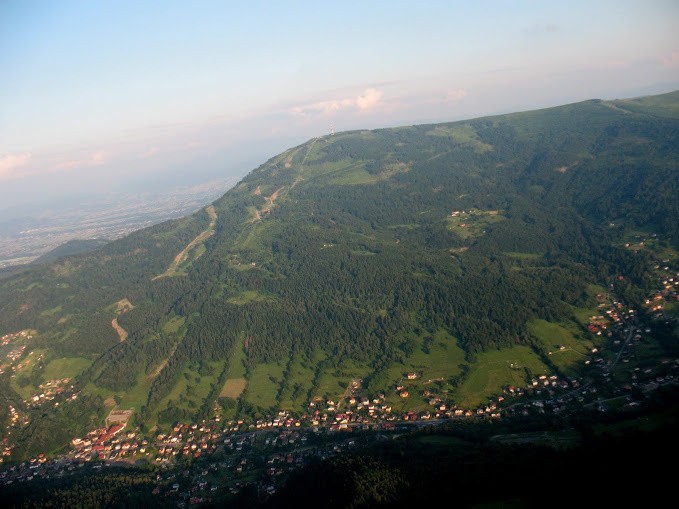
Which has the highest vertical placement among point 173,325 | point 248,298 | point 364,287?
point 364,287

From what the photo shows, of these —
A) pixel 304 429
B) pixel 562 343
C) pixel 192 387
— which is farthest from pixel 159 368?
pixel 562 343

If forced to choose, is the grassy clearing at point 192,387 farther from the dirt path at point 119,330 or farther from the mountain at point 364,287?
the dirt path at point 119,330

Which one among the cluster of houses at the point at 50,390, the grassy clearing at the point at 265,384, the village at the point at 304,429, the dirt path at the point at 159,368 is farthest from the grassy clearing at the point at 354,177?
the cluster of houses at the point at 50,390

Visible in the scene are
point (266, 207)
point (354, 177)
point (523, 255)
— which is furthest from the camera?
point (354, 177)

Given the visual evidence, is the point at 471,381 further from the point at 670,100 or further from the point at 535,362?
the point at 670,100

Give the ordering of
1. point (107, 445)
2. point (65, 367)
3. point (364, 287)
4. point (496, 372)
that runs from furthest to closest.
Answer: point (364, 287), point (65, 367), point (496, 372), point (107, 445)

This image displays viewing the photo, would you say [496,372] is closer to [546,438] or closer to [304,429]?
[546,438]
